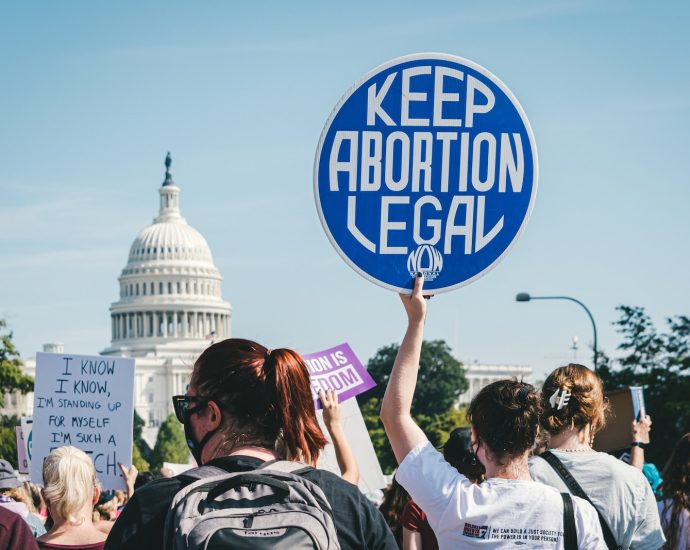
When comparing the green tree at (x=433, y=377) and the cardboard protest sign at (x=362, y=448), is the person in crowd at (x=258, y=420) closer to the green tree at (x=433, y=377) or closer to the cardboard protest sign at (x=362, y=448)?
the cardboard protest sign at (x=362, y=448)

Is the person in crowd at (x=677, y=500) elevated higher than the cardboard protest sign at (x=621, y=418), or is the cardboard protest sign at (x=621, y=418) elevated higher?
the cardboard protest sign at (x=621, y=418)

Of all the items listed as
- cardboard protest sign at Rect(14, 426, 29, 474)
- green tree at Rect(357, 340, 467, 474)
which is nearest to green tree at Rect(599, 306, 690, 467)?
cardboard protest sign at Rect(14, 426, 29, 474)

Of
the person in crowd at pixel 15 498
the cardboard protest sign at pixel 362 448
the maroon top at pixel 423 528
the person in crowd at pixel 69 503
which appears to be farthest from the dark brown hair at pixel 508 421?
the cardboard protest sign at pixel 362 448

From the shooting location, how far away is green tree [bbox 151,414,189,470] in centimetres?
10125

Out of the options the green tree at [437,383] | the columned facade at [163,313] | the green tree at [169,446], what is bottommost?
the green tree at [169,446]

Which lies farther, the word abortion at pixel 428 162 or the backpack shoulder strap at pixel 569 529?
the word abortion at pixel 428 162

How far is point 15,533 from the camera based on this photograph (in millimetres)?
4148

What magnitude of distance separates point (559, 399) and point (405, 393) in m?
0.84

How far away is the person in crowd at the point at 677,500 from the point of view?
5188 mm

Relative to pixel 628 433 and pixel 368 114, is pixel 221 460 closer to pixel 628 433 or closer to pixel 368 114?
pixel 368 114

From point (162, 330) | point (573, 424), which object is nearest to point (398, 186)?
point (573, 424)

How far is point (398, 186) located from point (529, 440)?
2.68 feet

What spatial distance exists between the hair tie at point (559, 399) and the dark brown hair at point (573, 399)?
0.08 ft

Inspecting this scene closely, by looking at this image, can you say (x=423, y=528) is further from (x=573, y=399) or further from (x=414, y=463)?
(x=414, y=463)
